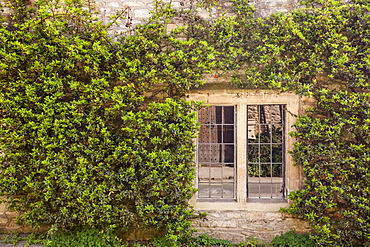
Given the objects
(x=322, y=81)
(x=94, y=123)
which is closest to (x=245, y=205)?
(x=322, y=81)

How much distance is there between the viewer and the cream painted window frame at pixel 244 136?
419cm

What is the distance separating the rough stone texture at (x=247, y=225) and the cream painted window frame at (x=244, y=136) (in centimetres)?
11

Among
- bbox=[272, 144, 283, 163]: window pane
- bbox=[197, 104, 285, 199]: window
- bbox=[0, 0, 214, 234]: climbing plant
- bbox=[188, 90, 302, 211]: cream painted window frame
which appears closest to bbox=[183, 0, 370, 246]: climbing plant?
bbox=[188, 90, 302, 211]: cream painted window frame

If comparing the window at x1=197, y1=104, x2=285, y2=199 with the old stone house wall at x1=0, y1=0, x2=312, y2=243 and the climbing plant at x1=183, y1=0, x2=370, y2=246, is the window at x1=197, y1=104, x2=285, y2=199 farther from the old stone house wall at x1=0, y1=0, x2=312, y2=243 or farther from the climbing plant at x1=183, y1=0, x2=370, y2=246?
the climbing plant at x1=183, y1=0, x2=370, y2=246

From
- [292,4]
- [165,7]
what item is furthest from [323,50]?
[165,7]

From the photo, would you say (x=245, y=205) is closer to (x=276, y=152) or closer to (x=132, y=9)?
(x=132, y=9)

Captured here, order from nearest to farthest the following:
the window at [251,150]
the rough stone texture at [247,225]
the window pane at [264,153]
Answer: the rough stone texture at [247,225]
the window at [251,150]
the window pane at [264,153]

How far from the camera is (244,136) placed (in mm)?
4246

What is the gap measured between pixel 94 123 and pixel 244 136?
7.82 ft

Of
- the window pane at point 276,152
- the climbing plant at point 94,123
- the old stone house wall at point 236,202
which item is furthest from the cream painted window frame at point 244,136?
the window pane at point 276,152

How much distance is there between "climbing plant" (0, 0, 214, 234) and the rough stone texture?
51cm

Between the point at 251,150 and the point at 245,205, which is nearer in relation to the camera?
the point at 245,205

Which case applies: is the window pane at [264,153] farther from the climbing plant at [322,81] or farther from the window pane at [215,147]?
the climbing plant at [322,81]

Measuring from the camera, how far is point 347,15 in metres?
3.93
